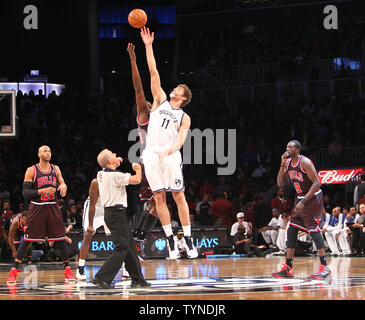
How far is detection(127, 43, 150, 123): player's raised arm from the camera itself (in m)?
8.97

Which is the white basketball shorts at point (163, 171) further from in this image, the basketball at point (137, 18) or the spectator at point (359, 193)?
the spectator at point (359, 193)

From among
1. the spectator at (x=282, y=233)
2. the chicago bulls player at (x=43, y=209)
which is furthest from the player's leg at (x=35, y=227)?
the spectator at (x=282, y=233)

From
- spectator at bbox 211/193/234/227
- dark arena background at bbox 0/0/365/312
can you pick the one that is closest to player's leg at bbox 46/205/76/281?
dark arena background at bbox 0/0/365/312

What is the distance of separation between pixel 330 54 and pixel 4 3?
1377cm

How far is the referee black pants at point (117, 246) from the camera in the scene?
30.1 ft

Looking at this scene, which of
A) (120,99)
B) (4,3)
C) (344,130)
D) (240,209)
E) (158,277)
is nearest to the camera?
(158,277)

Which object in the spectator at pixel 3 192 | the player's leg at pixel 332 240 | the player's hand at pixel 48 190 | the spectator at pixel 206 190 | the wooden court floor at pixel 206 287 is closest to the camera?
the wooden court floor at pixel 206 287

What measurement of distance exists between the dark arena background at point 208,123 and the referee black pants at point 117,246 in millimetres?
290

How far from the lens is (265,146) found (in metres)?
23.5

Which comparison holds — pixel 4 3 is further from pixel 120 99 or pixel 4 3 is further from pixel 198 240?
pixel 198 240

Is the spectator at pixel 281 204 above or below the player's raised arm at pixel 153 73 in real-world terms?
below

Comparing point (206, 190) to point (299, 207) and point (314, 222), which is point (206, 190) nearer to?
point (314, 222)

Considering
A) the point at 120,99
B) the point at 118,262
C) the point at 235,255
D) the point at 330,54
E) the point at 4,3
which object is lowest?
the point at 235,255
